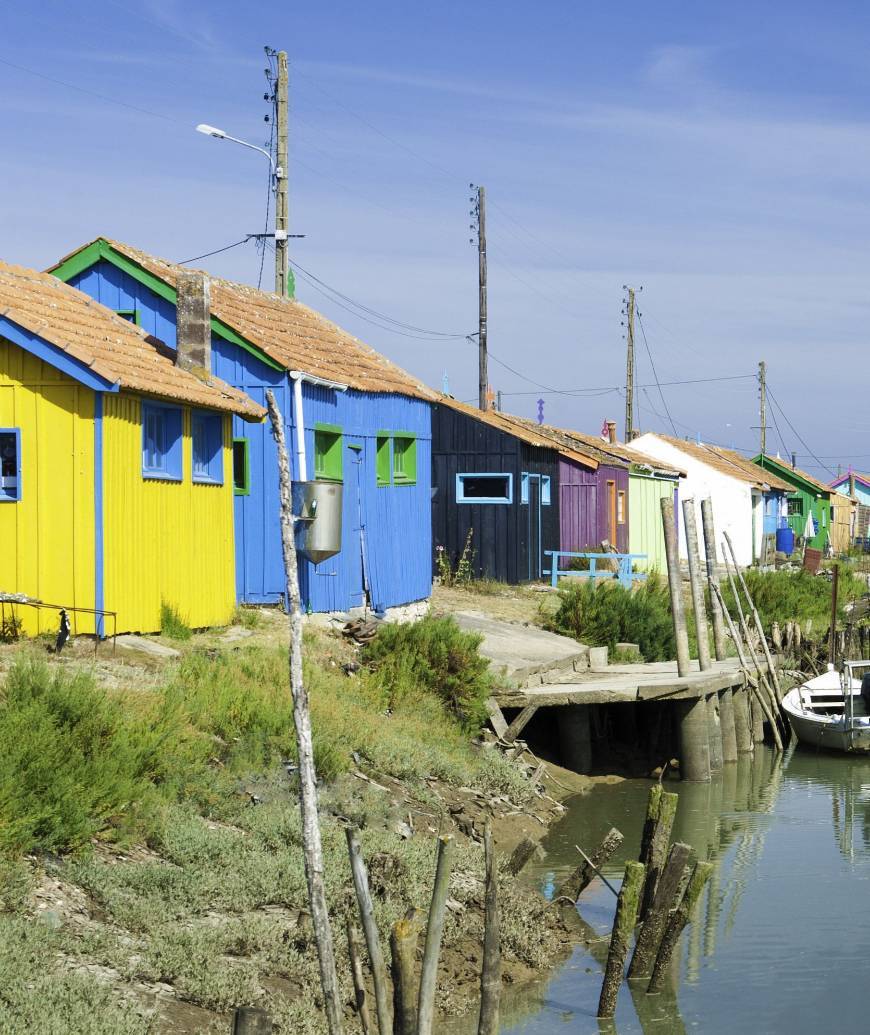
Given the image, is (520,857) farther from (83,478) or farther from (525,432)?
(525,432)

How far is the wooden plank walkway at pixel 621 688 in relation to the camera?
1761cm

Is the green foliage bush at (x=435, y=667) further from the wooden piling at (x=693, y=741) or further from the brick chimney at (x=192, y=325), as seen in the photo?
the brick chimney at (x=192, y=325)

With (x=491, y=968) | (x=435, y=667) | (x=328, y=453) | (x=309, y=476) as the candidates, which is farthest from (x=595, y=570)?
(x=491, y=968)

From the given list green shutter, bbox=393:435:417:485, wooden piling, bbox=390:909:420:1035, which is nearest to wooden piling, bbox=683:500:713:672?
green shutter, bbox=393:435:417:485

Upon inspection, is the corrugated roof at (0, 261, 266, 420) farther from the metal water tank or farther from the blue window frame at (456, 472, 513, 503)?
the blue window frame at (456, 472, 513, 503)

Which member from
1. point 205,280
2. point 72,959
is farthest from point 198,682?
point 205,280

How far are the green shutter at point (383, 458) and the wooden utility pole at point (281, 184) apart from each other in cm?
615

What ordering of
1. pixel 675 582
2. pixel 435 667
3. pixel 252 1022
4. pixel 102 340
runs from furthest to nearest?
pixel 675 582 < pixel 435 667 < pixel 102 340 < pixel 252 1022

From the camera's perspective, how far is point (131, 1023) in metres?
7.31

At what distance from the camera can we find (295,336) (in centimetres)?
2108

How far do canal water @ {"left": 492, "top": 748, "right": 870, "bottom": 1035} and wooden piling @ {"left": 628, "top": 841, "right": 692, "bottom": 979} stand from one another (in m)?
0.24

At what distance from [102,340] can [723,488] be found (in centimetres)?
3496

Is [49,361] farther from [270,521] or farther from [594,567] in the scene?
[594,567]

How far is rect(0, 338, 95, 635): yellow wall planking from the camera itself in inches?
586
